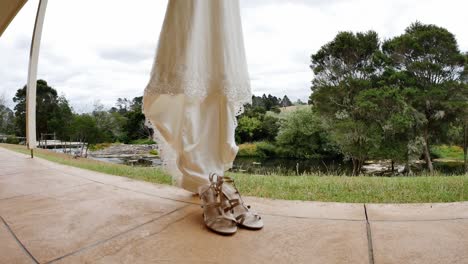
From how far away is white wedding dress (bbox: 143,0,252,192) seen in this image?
1.03m

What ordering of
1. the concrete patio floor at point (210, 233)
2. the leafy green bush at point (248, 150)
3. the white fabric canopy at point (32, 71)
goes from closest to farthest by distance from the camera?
the concrete patio floor at point (210, 233) → the white fabric canopy at point (32, 71) → the leafy green bush at point (248, 150)

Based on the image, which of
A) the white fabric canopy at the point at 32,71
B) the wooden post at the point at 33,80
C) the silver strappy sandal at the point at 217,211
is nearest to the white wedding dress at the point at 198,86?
the silver strappy sandal at the point at 217,211

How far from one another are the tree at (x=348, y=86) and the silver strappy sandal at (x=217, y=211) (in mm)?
10251

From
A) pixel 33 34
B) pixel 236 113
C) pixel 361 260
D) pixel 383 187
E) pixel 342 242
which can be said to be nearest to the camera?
pixel 361 260

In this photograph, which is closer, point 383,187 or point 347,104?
point 383,187

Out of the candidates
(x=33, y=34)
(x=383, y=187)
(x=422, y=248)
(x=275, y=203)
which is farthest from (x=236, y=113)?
(x=33, y=34)

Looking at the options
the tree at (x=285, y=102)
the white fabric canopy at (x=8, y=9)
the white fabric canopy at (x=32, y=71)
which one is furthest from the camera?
the tree at (x=285, y=102)

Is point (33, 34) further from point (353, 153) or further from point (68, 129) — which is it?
point (353, 153)

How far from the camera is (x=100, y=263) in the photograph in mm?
712

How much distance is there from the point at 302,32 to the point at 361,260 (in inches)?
448

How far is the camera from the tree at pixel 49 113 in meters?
9.14

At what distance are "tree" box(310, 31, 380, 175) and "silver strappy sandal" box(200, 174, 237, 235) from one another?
404 inches

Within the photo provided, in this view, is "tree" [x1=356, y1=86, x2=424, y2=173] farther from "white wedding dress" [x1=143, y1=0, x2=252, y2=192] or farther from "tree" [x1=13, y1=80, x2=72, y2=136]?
"tree" [x1=13, y1=80, x2=72, y2=136]

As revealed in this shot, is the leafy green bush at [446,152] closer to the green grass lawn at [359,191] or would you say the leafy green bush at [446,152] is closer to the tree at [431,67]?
the tree at [431,67]
